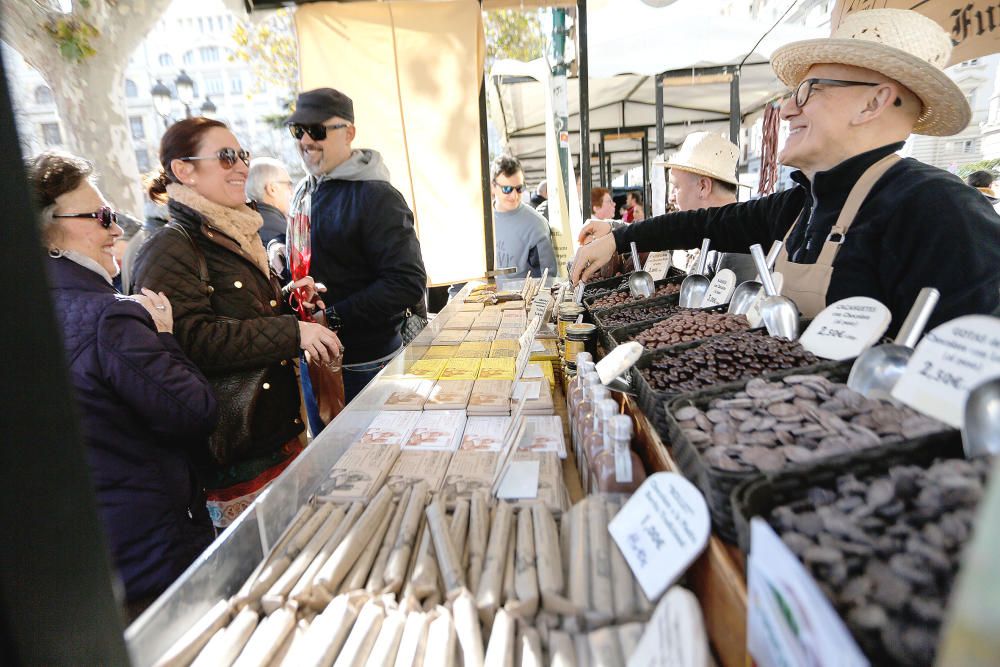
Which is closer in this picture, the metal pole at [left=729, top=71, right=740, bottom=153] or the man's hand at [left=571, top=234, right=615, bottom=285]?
the man's hand at [left=571, top=234, right=615, bottom=285]

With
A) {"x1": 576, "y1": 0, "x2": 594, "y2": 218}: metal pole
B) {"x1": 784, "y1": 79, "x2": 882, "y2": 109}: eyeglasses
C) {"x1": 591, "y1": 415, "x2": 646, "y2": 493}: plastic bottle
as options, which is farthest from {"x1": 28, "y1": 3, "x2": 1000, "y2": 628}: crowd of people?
{"x1": 576, "y1": 0, "x2": 594, "y2": 218}: metal pole

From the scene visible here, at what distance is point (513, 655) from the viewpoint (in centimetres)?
82

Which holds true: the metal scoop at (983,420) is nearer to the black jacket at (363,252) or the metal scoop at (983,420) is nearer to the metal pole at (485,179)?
the black jacket at (363,252)

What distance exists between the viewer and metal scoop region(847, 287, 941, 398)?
3.55 feet

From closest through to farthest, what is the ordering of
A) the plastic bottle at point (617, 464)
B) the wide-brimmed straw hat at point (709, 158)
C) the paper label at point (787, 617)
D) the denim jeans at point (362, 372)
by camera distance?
the paper label at point (787, 617) → the plastic bottle at point (617, 464) → the denim jeans at point (362, 372) → the wide-brimmed straw hat at point (709, 158)

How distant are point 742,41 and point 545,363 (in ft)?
15.8

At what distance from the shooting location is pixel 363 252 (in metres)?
2.73

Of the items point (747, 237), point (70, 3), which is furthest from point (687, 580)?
point (70, 3)

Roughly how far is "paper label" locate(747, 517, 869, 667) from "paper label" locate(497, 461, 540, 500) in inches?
23.7

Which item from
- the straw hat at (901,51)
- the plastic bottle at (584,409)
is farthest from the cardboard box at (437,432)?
the straw hat at (901,51)

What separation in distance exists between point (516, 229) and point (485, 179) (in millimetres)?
640

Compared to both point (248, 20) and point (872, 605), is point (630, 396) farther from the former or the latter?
point (248, 20)

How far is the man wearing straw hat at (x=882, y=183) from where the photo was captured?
150 cm

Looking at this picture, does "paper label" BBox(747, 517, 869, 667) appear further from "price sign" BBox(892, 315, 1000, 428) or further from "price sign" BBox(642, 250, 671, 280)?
"price sign" BBox(642, 250, 671, 280)
